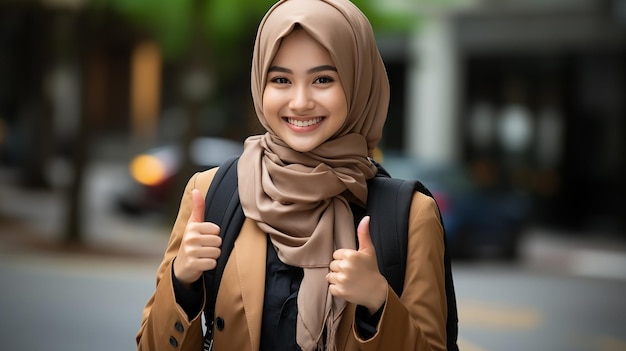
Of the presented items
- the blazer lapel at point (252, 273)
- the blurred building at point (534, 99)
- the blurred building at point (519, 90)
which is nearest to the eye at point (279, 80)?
the blazer lapel at point (252, 273)

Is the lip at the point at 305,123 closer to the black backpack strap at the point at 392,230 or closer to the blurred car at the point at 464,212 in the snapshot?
the black backpack strap at the point at 392,230

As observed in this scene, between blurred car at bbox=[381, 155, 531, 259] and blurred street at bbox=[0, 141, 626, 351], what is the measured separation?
1.04ft

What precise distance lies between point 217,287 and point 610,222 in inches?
676

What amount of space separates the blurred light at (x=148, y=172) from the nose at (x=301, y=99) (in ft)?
46.2

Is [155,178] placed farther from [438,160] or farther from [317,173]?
[317,173]

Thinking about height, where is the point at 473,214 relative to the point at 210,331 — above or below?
below

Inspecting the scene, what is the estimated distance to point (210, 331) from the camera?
7.53ft

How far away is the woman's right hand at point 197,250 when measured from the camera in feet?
6.86

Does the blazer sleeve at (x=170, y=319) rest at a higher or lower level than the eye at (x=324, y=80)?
lower

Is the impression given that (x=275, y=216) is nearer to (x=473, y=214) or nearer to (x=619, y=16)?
(x=473, y=214)

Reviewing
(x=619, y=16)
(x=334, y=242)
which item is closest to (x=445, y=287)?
(x=334, y=242)

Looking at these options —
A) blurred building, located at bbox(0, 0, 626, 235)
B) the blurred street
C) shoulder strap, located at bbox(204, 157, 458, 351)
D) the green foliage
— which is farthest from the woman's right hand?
blurred building, located at bbox(0, 0, 626, 235)

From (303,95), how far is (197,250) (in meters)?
0.43

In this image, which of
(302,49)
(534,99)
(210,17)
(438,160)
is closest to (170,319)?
(302,49)
